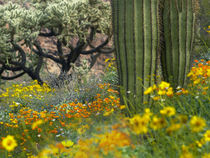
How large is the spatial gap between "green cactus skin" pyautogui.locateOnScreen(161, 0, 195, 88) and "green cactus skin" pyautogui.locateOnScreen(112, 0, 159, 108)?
1.01 ft

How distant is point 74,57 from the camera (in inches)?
416

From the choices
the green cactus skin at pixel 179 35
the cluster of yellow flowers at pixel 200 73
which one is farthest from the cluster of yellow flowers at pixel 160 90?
the green cactus skin at pixel 179 35

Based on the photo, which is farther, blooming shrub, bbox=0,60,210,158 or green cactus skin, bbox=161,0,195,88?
green cactus skin, bbox=161,0,195,88

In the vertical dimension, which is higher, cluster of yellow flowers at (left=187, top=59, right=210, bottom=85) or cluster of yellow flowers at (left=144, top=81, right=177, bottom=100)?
cluster of yellow flowers at (left=144, top=81, right=177, bottom=100)

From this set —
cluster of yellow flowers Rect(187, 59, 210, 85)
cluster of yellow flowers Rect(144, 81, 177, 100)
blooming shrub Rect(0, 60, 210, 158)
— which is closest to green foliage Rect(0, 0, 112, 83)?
blooming shrub Rect(0, 60, 210, 158)

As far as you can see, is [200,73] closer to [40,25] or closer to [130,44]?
[130,44]

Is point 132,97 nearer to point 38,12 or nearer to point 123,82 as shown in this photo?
point 123,82

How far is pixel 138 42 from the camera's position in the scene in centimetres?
356

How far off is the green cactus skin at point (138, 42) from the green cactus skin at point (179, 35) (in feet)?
1.01

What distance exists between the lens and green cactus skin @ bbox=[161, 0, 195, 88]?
3.84 metres

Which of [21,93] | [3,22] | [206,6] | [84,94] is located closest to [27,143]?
[84,94]

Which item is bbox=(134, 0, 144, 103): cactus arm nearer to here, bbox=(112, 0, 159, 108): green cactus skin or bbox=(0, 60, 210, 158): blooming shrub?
bbox=(112, 0, 159, 108): green cactus skin

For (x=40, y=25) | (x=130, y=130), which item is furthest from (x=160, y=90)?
(x=40, y=25)

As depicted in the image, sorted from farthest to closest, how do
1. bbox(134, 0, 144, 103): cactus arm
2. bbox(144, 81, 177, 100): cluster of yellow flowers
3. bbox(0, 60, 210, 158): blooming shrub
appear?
bbox(134, 0, 144, 103): cactus arm → bbox(144, 81, 177, 100): cluster of yellow flowers → bbox(0, 60, 210, 158): blooming shrub
